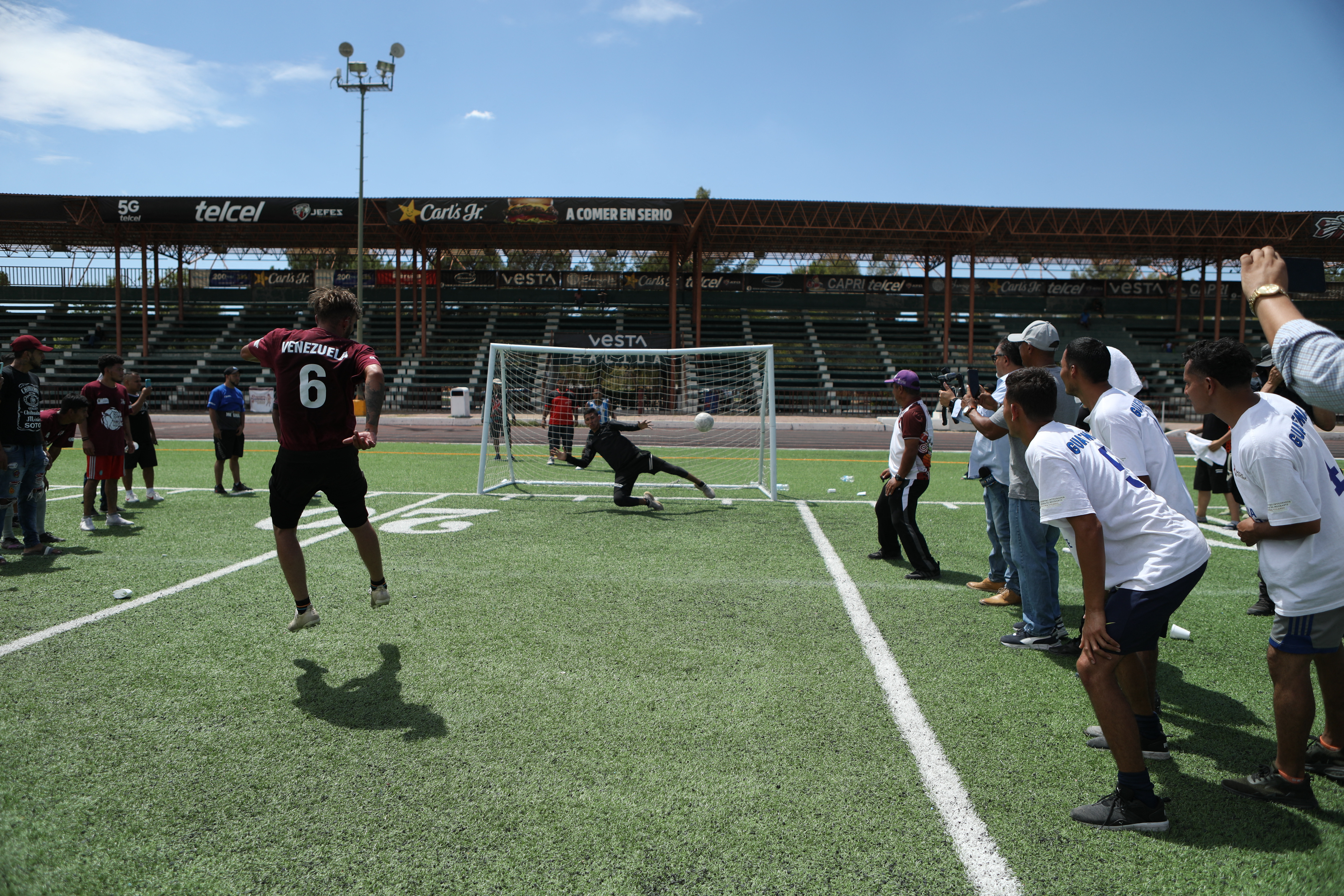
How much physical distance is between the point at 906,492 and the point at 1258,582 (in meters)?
2.96

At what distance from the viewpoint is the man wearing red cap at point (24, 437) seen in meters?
6.82

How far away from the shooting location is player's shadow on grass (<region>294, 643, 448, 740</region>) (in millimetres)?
3594

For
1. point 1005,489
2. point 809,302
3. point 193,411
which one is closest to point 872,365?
point 809,302

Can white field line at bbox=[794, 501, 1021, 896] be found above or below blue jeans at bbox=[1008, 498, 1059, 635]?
below

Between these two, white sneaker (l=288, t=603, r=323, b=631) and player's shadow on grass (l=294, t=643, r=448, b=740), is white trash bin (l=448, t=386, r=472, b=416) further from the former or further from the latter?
player's shadow on grass (l=294, t=643, r=448, b=740)

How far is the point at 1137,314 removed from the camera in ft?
150

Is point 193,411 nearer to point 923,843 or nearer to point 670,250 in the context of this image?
point 670,250

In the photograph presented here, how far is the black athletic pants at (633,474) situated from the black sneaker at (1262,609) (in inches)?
242

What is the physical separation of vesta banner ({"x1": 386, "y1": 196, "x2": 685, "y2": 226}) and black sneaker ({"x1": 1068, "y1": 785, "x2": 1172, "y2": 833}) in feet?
95.7

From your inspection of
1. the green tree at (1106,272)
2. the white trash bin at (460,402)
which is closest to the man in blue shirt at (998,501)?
the white trash bin at (460,402)

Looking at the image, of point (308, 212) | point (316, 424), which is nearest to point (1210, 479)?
point (316, 424)

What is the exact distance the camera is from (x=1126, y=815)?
2795mm

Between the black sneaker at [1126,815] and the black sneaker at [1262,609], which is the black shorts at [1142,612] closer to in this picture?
the black sneaker at [1126,815]

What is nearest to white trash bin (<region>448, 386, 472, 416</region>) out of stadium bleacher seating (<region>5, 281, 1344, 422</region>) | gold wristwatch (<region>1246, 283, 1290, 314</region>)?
stadium bleacher seating (<region>5, 281, 1344, 422</region>)
